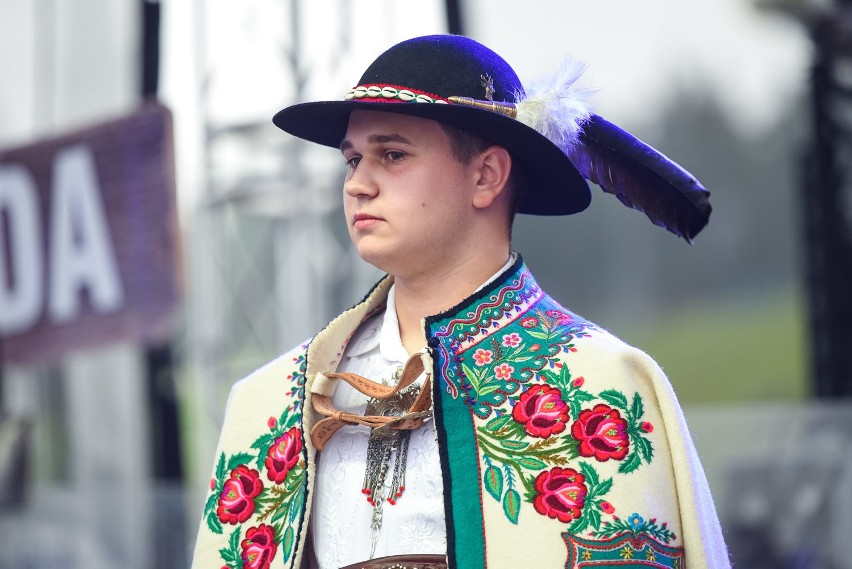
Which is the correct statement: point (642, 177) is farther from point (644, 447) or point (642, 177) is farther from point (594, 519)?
point (594, 519)

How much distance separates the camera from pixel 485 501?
1.85 m

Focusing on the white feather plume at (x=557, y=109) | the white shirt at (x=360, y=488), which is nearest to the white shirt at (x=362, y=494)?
the white shirt at (x=360, y=488)

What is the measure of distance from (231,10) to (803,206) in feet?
8.69

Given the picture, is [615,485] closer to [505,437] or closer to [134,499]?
[505,437]

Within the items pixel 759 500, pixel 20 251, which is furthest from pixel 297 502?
pixel 20 251

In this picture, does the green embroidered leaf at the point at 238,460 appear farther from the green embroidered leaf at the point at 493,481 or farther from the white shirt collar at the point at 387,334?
the green embroidered leaf at the point at 493,481

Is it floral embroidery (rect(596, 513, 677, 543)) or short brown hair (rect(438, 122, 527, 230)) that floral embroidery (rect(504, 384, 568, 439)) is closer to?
floral embroidery (rect(596, 513, 677, 543))

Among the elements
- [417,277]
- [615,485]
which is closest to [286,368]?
[417,277]

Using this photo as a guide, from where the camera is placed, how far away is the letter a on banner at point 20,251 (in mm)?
5613

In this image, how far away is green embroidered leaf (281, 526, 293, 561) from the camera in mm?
1961

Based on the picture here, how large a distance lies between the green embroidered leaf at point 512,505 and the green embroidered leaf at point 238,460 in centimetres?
51

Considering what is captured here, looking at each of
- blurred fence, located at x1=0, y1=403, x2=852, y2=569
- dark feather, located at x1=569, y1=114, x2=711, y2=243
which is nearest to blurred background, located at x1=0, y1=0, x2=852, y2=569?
blurred fence, located at x1=0, y1=403, x2=852, y2=569

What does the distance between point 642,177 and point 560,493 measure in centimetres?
60

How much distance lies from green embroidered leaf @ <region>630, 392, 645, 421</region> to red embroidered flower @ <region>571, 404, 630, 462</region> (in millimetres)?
21
